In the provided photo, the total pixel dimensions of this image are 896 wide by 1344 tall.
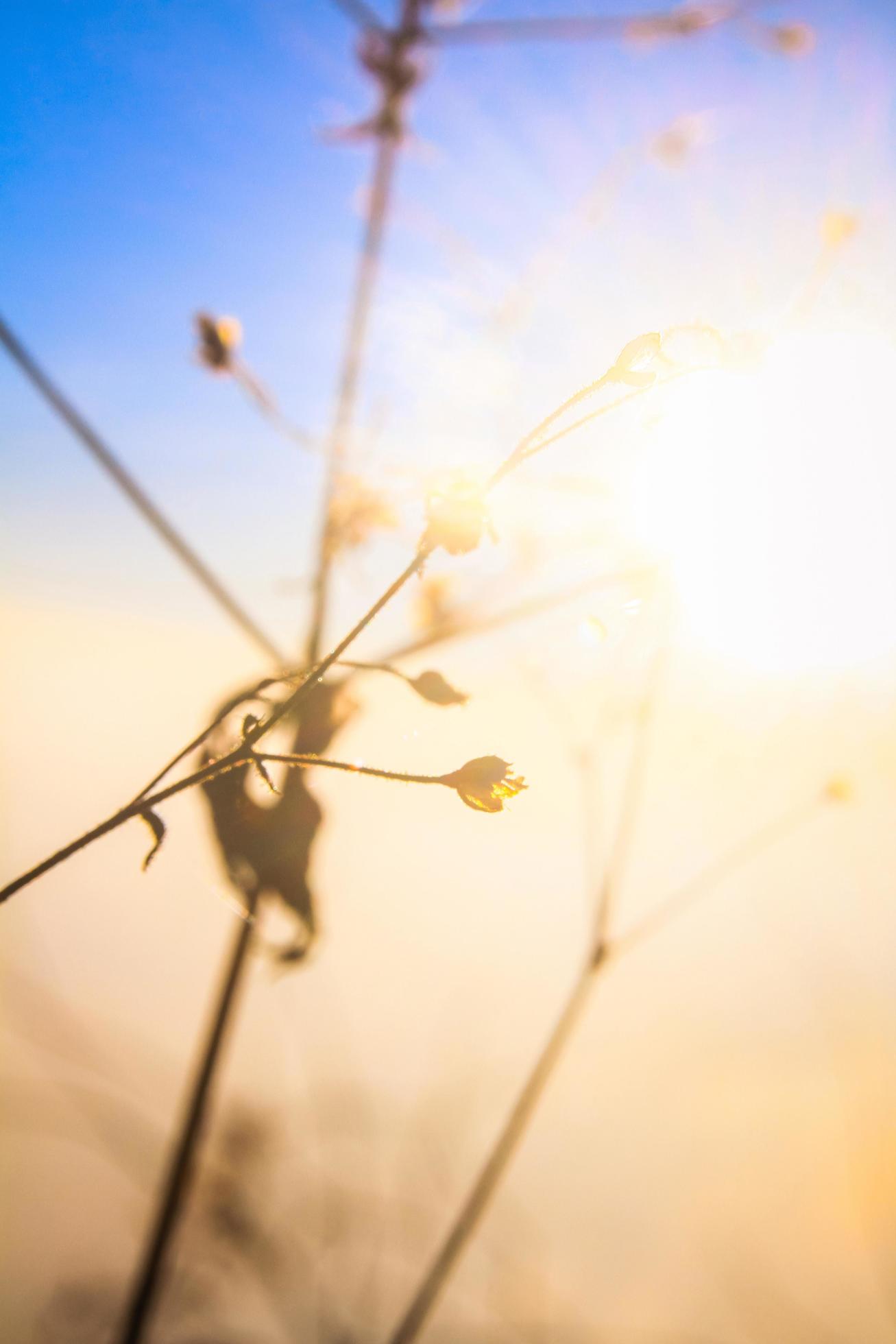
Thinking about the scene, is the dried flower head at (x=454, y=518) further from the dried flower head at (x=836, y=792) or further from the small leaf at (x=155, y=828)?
the dried flower head at (x=836, y=792)

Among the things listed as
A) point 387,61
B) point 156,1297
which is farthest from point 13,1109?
point 387,61

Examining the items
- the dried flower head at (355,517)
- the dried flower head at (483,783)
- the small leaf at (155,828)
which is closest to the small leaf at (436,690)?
the dried flower head at (483,783)

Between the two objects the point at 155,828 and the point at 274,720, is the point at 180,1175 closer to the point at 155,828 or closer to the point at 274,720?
the point at 155,828

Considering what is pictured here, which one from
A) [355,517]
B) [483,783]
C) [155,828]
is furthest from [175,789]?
[355,517]

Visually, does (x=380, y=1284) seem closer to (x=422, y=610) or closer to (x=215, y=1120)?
(x=215, y=1120)

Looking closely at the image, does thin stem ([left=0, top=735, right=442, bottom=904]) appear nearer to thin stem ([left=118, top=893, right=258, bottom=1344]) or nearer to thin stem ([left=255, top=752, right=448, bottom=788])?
thin stem ([left=255, top=752, right=448, bottom=788])
